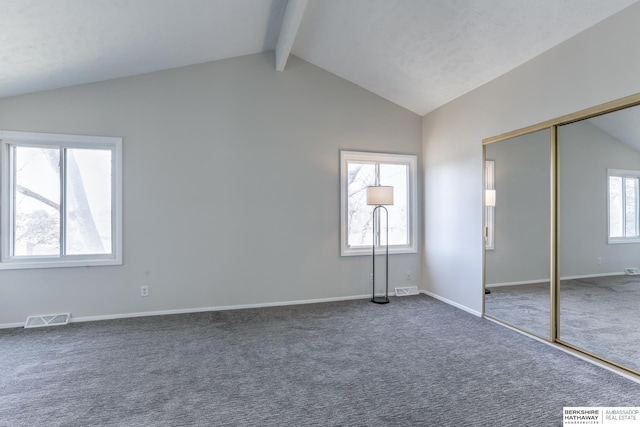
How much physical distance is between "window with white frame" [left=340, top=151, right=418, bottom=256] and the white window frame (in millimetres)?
2861

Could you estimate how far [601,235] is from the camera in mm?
2752

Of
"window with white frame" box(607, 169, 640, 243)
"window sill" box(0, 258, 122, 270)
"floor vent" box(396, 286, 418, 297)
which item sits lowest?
"floor vent" box(396, 286, 418, 297)

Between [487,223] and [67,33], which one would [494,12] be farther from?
[67,33]

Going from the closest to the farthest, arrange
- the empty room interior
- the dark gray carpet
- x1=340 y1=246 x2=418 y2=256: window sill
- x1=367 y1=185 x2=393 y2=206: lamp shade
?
the dark gray carpet, the empty room interior, x1=367 y1=185 x2=393 y2=206: lamp shade, x1=340 y1=246 x2=418 y2=256: window sill

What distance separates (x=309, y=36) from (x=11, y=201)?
13.1 ft

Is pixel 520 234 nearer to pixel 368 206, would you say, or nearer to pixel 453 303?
pixel 453 303

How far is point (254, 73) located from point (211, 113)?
0.81 m

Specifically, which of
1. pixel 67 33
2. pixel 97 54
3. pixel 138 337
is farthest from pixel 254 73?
pixel 138 337

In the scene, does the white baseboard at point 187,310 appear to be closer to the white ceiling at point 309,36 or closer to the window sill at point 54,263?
the window sill at point 54,263

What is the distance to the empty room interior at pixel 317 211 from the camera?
2295mm

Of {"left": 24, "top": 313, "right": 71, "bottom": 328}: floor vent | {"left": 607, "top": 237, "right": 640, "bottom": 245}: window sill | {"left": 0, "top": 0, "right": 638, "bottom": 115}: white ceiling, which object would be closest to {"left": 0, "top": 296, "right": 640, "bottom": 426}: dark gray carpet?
{"left": 24, "top": 313, "right": 71, "bottom": 328}: floor vent

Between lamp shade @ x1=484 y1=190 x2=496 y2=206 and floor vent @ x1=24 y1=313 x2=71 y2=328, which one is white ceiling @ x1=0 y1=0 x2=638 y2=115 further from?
floor vent @ x1=24 y1=313 x2=71 y2=328

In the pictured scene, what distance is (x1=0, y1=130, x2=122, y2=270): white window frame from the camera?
137 inches

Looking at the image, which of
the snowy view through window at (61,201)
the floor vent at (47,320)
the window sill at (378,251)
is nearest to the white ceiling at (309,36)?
the snowy view through window at (61,201)
